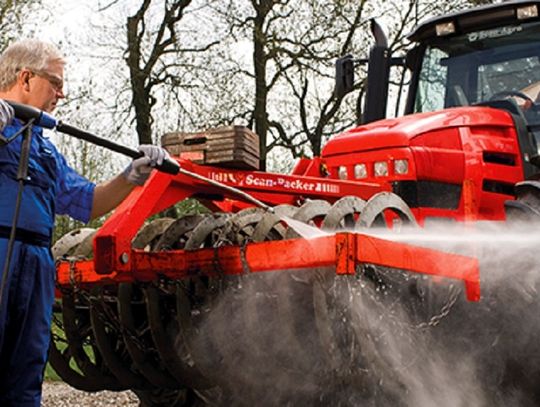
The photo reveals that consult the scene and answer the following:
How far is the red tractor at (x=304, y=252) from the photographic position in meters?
4.50

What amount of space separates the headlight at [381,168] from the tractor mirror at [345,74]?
104cm

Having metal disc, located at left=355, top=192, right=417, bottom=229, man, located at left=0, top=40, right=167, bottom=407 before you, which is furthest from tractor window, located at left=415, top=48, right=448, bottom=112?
man, located at left=0, top=40, right=167, bottom=407

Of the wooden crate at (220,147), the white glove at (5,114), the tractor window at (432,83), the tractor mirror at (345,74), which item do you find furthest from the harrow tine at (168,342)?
the tractor window at (432,83)

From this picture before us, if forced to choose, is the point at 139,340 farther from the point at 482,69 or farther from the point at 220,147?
the point at 482,69

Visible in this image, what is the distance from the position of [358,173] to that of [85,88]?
1191 centimetres

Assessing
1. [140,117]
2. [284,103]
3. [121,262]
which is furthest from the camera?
[284,103]

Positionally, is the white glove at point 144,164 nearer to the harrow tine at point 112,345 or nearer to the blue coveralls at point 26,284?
the blue coveralls at point 26,284

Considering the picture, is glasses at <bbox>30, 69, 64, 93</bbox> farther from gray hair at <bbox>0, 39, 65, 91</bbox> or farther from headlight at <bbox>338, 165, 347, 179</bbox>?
headlight at <bbox>338, 165, 347, 179</bbox>

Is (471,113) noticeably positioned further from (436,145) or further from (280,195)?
(280,195)

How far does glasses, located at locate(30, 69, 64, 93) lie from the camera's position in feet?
11.5

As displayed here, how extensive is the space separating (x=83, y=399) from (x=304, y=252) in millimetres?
5352

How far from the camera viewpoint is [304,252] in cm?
414

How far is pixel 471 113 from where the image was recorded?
574 centimetres

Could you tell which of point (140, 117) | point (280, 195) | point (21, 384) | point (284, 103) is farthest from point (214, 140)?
point (284, 103)
